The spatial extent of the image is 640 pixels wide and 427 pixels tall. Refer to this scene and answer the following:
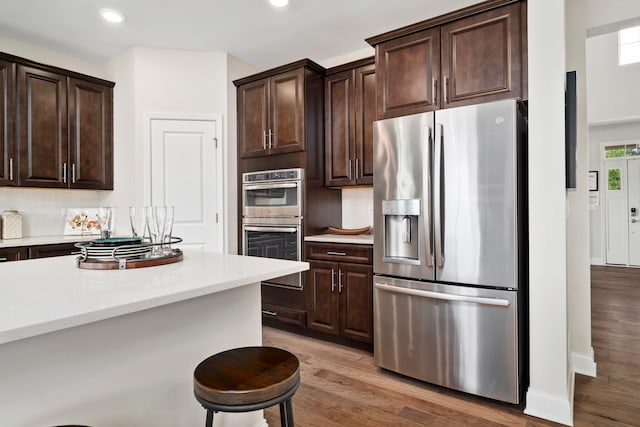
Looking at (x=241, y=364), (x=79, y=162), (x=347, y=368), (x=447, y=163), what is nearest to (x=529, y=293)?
(x=447, y=163)

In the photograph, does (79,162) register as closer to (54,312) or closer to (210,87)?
(210,87)

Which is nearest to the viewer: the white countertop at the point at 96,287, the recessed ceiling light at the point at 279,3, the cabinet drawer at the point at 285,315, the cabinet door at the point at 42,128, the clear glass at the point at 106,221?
the white countertop at the point at 96,287

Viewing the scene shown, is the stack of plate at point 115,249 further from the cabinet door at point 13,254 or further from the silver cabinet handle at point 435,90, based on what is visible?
the silver cabinet handle at point 435,90

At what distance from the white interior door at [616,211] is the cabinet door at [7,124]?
9.30m

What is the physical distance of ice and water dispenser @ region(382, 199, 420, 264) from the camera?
2391 mm

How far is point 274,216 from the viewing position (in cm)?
356

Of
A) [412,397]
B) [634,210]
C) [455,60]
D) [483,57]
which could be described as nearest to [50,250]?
[412,397]

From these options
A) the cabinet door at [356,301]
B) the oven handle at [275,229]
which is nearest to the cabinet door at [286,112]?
the oven handle at [275,229]

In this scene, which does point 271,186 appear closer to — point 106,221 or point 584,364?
point 106,221

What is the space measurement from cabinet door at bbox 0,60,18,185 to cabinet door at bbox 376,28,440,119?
3.16 metres

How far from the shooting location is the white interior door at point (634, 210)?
6.88 m

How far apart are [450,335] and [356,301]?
2.97 feet

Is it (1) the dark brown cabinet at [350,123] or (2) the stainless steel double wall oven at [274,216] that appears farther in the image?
(2) the stainless steel double wall oven at [274,216]

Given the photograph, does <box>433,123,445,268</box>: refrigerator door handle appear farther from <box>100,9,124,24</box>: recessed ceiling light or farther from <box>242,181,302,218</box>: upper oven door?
<box>100,9,124,24</box>: recessed ceiling light
